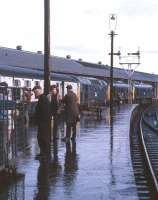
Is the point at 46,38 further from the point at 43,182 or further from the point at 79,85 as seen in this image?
the point at 79,85

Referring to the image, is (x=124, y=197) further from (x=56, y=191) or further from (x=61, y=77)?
(x=61, y=77)

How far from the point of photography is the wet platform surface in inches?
416

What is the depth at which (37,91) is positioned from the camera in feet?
51.6

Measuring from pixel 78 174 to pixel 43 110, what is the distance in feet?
9.28

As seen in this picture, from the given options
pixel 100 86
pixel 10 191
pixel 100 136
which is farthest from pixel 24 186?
pixel 100 86

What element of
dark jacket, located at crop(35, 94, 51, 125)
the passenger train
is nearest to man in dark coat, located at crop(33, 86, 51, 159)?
dark jacket, located at crop(35, 94, 51, 125)

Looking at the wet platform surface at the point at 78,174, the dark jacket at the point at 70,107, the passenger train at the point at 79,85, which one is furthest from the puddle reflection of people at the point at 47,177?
the dark jacket at the point at 70,107

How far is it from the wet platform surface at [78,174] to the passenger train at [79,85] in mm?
1805

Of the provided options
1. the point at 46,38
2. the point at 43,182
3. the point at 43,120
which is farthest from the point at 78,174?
the point at 46,38

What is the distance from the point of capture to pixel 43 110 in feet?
50.6

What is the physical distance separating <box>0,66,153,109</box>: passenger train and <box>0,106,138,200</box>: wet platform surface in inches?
71.0

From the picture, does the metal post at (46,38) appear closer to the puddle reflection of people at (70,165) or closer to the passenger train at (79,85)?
the passenger train at (79,85)

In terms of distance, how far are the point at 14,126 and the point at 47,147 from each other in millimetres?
3002

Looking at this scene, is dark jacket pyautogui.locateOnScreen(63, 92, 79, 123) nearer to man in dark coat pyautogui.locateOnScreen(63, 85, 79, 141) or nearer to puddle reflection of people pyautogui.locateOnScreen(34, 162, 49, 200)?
man in dark coat pyautogui.locateOnScreen(63, 85, 79, 141)
